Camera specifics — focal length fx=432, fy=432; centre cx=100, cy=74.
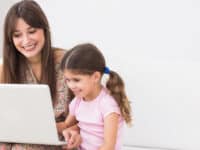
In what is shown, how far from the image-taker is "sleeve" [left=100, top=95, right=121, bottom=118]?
1.34m

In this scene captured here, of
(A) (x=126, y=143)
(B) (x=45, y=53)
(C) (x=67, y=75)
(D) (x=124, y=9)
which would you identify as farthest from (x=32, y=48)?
(D) (x=124, y=9)

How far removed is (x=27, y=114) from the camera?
→ 4.05 feet

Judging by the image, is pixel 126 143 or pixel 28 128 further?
pixel 126 143

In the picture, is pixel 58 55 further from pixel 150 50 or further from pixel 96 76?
pixel 150 50

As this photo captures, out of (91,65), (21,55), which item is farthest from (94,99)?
(21,55)

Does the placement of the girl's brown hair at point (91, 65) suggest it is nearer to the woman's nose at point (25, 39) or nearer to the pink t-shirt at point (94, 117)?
the pink t-shirt at point (94, 117)

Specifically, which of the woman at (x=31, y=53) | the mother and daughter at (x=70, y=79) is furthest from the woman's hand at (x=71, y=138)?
the woman at (x=31, y=53)

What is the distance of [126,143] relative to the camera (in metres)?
1.74

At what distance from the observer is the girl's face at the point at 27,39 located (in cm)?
154

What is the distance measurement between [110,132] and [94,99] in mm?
144

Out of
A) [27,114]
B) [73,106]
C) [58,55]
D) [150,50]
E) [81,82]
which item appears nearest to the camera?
[27,114]

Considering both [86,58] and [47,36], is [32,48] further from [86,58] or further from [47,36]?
[86,58]

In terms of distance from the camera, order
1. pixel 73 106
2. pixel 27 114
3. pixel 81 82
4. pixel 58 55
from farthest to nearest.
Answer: pixel 58 55 → pixel 73 106 → pixel 81 82 → pixel 27 114

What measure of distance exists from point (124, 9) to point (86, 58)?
819mm
